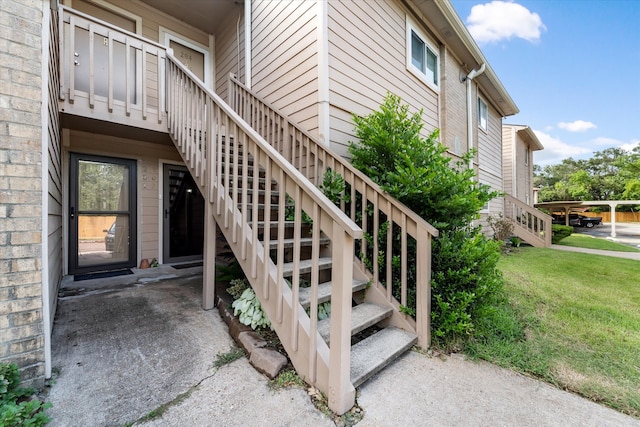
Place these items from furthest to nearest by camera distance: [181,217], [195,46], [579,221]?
1. [579,221]
2. [195,46]
3. [181,217]

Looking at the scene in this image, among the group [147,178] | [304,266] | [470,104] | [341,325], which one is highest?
[470,104]

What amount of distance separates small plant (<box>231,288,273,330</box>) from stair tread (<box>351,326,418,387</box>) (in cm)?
76

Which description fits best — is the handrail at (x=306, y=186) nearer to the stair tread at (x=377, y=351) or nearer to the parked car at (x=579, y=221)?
the stair tread at (x=377, y=351)

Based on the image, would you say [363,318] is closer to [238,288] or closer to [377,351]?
[377,351]

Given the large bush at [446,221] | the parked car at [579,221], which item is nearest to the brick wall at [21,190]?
the large bush at [446,221]

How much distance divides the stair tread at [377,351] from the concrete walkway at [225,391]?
71 mm

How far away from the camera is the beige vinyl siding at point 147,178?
15.1ft

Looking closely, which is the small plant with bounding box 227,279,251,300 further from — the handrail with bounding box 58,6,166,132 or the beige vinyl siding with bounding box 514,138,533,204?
the beige vinyl siding with bounding box 514,138,533,204

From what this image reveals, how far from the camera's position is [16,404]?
1470 mm

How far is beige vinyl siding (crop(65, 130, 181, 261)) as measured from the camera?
462cm

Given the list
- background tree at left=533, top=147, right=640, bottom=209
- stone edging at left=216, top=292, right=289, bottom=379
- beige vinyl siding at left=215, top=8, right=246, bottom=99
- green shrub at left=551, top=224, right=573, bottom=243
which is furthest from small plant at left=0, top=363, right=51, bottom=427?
background tree at left=533, top=147, right=640, bottom=209

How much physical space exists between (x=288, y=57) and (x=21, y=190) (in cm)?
347

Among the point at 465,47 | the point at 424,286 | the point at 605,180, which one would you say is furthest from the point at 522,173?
the point at 605,180

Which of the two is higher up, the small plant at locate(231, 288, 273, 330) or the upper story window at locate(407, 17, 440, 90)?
the upper story window at locate(407, 17, 440, 90)
